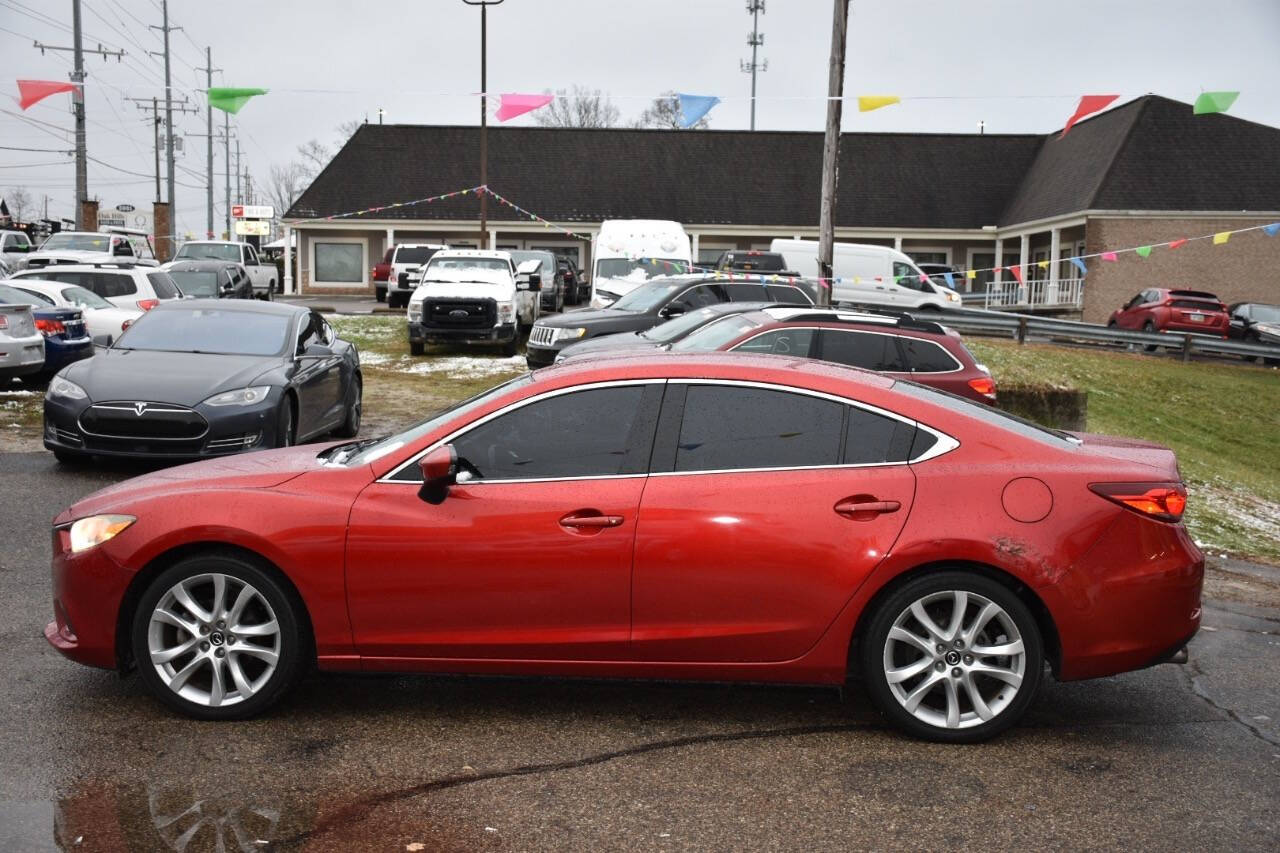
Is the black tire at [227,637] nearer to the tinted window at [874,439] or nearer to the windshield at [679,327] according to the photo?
the tinted window at [874,439]

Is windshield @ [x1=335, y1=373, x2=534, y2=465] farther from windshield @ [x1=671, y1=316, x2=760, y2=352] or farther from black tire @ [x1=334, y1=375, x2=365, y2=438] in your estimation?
black tire @ [x1=334, y1=375, x2=365, y2=438]

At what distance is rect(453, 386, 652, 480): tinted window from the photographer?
541 cm

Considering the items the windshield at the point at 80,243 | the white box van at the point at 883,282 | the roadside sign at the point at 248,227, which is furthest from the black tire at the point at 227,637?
the roadside sign at the point at 248,227

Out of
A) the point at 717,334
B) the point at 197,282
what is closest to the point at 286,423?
the point at 717,334

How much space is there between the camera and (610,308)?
19734mm

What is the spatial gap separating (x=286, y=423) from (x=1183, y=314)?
29.2 meters

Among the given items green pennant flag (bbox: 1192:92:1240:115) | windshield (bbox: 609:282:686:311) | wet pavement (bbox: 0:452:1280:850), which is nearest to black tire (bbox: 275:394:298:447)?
wet pavement (bbox: 0:452:1280:850)

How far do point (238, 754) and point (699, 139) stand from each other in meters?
48.9

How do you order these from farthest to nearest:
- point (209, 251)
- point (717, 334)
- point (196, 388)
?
point (209, 251) < point (717, 334) < point (196, 388)

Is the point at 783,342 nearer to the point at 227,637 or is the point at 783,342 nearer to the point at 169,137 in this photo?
the point at 227,637

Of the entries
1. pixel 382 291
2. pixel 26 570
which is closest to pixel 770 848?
pixel 26 570

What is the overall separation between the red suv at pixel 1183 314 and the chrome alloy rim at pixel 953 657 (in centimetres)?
3195

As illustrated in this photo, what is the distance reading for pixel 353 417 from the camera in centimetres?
1413

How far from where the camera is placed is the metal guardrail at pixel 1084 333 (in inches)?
1179
